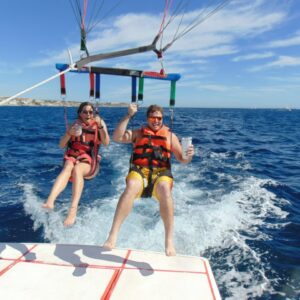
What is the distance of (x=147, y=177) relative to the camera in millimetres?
4543

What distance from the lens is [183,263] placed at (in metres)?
4.15

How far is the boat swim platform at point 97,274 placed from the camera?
Result: 11.5 ft

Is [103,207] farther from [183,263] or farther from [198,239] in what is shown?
[183,263]

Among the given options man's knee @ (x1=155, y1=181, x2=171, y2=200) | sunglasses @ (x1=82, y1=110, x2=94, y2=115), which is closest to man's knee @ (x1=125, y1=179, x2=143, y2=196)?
man's knee @ (x1=155, y1=181, x2=171, y2=200)

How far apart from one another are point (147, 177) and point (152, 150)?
41cm

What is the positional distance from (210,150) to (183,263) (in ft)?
44.6

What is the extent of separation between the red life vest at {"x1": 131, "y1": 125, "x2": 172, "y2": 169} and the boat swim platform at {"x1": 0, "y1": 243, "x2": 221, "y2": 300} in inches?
47.2

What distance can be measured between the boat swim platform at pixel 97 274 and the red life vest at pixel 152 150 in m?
1.20

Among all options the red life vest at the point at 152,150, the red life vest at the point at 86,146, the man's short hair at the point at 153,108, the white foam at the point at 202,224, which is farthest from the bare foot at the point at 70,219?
the white foam at the point at 202,224

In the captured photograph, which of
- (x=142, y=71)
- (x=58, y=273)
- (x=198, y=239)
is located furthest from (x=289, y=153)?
(x=58, y=273)

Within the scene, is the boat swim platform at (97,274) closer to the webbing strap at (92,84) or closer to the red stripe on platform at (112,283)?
the red stripe on platform at (112,283)

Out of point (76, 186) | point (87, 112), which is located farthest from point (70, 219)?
point (87, 112)

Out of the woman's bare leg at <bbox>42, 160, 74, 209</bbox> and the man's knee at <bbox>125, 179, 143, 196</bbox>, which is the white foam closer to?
the woman's bare leg at <bbox>42, 160, 74, 209</bbox>

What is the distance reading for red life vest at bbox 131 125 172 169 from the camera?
4.67 meters
